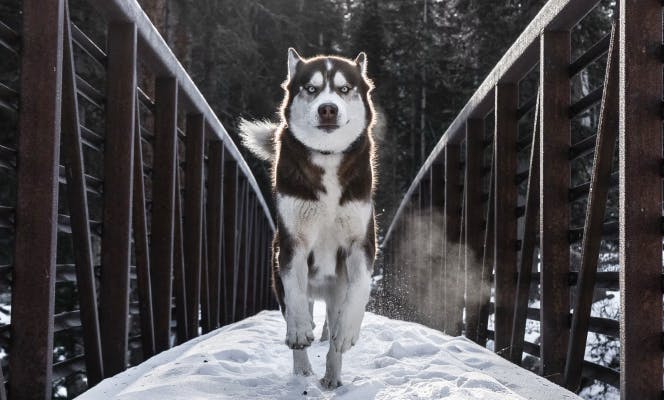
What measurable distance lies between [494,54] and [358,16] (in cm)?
2010

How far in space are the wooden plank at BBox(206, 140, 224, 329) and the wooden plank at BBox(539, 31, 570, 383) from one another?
419cm

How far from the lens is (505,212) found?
488cm

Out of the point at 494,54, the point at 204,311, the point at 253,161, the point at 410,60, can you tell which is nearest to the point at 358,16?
the point at 410,60

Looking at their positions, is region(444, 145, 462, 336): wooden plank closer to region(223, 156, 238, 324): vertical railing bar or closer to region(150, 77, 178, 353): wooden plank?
region(223, 156, 238, 324): vertical railing bar

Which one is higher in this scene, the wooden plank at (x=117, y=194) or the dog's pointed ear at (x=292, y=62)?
the dog's pointed ear at (x=292, y=62)

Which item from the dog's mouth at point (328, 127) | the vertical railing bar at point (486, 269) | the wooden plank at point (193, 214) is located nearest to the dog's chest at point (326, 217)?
the dog's mouth at point (328, 127)

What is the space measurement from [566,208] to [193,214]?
11.2 ft

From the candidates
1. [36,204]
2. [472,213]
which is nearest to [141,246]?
[36,204]

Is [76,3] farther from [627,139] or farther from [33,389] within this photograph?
[627,139]

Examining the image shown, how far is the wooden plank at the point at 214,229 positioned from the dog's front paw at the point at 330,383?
3.90m

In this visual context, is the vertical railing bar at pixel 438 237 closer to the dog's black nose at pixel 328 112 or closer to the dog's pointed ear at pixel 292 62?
the dog's pointed ear at pixel 292 62

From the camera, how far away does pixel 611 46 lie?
2906mm

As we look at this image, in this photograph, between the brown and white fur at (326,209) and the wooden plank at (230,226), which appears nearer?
the brown and white fur at (326,209)

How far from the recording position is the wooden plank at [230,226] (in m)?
8.51
